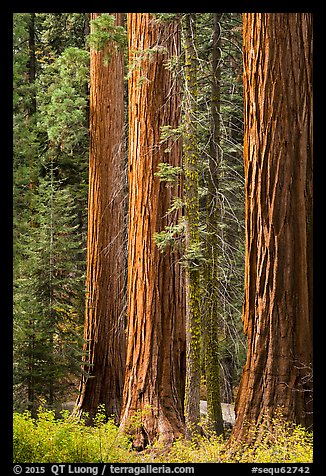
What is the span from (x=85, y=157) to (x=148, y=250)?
9.12 m

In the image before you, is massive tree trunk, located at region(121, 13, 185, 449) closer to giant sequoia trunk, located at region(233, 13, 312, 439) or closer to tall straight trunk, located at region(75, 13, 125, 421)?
giant sequoia trunk, located at region(233, 13, 312, 439)

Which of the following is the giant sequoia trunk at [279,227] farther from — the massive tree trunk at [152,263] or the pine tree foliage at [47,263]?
the pine tree foliage at [47,263]

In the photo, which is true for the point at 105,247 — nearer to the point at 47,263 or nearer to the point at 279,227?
the point at 47,263

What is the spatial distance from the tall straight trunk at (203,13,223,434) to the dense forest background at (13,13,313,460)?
0.04m

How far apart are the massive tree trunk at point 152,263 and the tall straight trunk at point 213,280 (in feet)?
3.79

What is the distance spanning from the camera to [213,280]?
11922 millimetres

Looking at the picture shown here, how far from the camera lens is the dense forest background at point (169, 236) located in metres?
7.95

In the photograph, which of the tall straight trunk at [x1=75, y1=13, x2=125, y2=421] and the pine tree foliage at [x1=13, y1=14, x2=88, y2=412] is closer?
the pine tree foliage at [x1=13, y1=14, x2=88, y2=412]

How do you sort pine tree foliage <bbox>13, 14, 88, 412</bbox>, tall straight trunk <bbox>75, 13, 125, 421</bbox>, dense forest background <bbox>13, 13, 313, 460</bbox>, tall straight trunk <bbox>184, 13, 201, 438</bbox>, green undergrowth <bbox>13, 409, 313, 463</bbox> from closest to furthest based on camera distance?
1. green undergrowth <bbox>13, 409, 313, 463</bbox>
2. dense forest background <bbox>13, 13, 313, 460</bbox>
3. tall straight trunk <bbox>184, 13, 201, 438</bbox>
4. pine tree foliage <bbox>13, 14, 88, 412</bbox>
5. tall straight trunk <bbox>75, 13, 125, 421</bbox>

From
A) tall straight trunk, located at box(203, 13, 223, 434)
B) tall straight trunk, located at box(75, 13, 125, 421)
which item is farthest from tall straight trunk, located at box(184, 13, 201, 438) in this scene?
→ tall straight trunk, located at box(75, 13, 125, 421)

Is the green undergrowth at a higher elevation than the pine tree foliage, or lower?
lower

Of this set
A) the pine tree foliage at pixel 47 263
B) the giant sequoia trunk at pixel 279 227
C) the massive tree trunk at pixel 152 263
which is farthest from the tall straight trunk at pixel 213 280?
the giant sequoia trunk at pixel 279 227

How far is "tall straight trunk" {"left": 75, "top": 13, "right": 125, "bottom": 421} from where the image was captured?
556 inches
